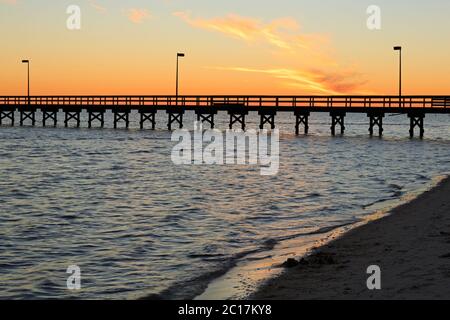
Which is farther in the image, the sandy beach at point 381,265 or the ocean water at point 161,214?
the ocean water at point 161,214

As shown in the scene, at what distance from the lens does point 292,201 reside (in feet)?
64.4

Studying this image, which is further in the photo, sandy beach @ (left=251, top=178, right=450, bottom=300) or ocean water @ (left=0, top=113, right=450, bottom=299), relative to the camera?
ocean water @ (left=0, top=113, right=450, bottom=299)

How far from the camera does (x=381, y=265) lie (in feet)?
32.6

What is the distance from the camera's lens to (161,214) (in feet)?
55.5

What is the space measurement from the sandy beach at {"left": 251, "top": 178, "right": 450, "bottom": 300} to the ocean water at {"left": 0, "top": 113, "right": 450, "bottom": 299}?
1.37m

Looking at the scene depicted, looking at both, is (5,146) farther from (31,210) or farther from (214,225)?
(214,225)

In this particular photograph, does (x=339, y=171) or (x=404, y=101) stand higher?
(x=404, y=101)

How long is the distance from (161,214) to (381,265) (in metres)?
8.09

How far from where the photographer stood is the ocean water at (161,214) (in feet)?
34.4

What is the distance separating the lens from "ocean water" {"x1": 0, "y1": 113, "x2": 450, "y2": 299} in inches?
412

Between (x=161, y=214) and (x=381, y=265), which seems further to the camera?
(x=161, y=214)

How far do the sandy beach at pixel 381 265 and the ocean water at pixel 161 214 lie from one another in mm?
1372

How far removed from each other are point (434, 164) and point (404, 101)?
18.2 m
